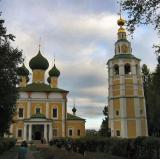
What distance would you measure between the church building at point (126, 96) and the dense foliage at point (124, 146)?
25.7 meters

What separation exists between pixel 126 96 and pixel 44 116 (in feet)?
44.5

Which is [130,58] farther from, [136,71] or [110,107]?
[110,107]

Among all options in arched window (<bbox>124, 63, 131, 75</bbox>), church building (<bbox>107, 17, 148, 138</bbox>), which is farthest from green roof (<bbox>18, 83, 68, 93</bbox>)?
arched window (<bbox>124, 63, 131, 75</bbox>)

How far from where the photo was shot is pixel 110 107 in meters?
59.2

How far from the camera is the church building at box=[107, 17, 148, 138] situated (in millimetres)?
56500

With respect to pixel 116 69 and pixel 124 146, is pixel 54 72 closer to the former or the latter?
pixel 116 69

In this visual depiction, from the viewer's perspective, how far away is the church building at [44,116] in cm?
5919

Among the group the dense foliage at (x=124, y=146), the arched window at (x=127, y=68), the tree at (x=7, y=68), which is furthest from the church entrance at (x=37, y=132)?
the tree at (x=7, y=68)

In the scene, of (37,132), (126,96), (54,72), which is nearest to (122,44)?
(126,96)

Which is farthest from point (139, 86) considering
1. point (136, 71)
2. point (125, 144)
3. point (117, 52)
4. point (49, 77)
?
point (125, 144)

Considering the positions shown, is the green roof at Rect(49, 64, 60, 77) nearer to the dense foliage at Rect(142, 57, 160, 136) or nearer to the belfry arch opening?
the belfry arch opening

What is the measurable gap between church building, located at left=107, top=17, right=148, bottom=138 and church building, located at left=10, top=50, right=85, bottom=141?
769cm

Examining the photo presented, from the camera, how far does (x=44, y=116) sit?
196ft

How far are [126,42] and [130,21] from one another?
48.8 meters
